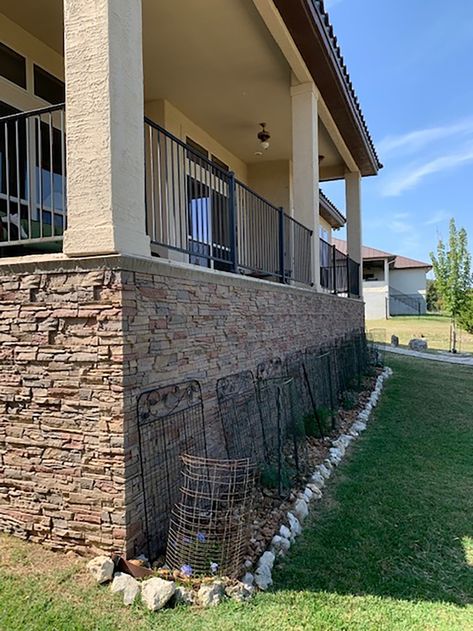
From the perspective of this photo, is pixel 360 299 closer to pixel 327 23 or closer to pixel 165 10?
pixel 327 23

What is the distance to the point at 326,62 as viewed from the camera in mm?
7129

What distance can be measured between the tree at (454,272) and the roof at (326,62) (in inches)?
492

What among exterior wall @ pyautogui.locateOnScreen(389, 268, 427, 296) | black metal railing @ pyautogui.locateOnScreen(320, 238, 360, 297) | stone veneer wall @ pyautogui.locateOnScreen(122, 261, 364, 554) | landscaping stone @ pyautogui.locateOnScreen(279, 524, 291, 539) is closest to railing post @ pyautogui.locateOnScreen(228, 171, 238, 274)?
stone veneer wall @ pyautogui.locateOnScreen(122, 261, 364, 554)

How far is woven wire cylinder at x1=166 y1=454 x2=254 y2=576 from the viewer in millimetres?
3160

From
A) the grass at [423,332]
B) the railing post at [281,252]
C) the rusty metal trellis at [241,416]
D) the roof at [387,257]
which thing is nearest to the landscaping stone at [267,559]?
the rusty metal trellis at [241,416]

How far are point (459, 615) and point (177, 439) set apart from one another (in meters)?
2.27

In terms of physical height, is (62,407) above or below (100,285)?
below

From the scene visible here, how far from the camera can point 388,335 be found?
2552cm

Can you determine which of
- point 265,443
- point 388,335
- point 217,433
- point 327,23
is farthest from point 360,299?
point 388,335

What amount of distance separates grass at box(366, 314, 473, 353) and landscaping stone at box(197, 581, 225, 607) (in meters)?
20.4

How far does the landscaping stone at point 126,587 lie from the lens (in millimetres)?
2867

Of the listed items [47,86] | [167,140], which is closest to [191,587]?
[167,140]

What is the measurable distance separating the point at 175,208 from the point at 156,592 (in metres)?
3.56

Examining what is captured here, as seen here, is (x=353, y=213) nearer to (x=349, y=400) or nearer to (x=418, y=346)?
(x=349, y=400)
